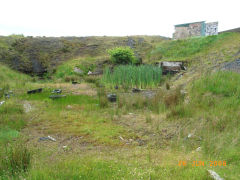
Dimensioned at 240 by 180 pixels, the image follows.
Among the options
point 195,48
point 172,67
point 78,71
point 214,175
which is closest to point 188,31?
point 195,48

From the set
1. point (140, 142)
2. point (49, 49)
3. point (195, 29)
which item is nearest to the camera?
point (140, 142)

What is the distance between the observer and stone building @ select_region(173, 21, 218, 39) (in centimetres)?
1761

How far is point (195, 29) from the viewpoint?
19.0m

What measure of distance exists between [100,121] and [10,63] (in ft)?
51.6

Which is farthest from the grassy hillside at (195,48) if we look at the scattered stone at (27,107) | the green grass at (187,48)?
the scattered stone at (27,107)

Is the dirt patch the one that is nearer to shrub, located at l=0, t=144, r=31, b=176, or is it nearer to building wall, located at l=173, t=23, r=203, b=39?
shrub, located at l=0, t=144, r=31, b=176

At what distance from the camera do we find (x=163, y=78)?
11.4 meters

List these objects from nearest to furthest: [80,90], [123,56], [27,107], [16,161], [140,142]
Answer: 1. [16,161]
2. [140,142]
3. [27,107]
4. [80,90]
5. [123,56]

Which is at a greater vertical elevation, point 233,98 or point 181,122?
point 233,98

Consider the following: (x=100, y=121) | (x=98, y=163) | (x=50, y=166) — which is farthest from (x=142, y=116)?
(x=50, y=166)

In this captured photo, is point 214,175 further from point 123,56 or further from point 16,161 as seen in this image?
point 123,56

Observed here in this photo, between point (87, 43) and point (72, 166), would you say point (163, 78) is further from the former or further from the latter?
point (87, 43)

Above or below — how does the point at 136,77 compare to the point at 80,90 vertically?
above

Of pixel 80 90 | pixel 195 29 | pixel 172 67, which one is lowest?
pixel 80 90
